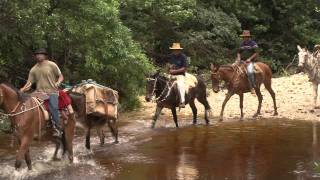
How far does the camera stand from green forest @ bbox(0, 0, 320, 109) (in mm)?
16548

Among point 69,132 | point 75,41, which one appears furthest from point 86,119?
point 75,41

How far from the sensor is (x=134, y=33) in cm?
2792

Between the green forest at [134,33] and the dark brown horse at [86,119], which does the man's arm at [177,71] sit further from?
the dark brown horse at [86,119]

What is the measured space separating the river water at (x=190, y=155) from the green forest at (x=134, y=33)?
2.82 meters

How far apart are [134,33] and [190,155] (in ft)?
52.3

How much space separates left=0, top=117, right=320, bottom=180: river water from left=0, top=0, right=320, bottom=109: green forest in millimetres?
2822

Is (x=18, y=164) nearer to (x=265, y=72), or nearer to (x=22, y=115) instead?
(x=22, y=115)

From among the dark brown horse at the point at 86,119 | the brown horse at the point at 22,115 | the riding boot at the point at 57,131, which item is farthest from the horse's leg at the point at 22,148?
the dark brown horse at the point at 86,119

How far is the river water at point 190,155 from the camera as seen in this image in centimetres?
1062

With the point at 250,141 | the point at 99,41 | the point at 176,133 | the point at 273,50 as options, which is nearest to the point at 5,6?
the point at 99,41

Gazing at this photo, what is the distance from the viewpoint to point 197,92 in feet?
58.5

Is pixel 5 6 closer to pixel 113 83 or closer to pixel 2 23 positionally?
pixel 2 23

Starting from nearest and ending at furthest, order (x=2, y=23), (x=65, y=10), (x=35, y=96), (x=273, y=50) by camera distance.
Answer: (x=35, y=96) < (x=2, y=23) < (x=65, y=10) < (x=273, y=50)

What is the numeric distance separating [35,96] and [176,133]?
19.0ft
